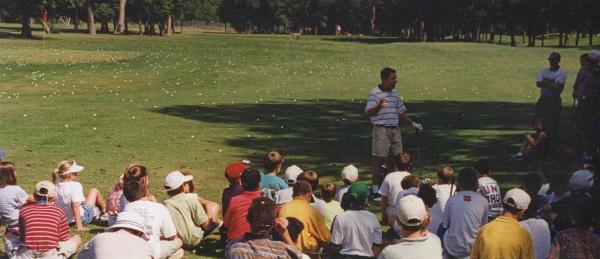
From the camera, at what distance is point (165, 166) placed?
53.5 ft

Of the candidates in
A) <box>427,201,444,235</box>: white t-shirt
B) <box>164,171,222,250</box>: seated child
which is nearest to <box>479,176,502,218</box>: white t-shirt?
<box>427,201,444,235</box>: white t-shirt

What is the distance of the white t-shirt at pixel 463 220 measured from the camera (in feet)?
27.3

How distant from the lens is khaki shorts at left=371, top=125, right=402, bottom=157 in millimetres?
13109

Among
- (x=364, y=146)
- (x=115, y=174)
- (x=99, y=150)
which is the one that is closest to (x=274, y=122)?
(x=364, y=146)

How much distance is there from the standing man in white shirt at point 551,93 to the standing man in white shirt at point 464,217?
29.2ft

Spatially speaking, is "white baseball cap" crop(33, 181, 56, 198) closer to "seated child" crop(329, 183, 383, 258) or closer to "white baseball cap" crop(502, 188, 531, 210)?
"seated child" crop(329, 183, 383, 258)

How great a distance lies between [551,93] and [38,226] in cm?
1201

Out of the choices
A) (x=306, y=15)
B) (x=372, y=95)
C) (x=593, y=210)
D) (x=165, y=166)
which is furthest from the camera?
(x=306, y=15)

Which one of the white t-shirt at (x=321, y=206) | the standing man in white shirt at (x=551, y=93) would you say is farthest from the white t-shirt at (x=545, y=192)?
the standing man in white shirt at (x=551, y=93)

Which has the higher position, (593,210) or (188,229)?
(593,210)

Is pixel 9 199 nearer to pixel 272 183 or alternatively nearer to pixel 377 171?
pixel 272 183

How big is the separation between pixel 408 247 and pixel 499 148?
12492 millimetres

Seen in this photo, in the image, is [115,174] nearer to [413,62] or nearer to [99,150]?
[99,150]

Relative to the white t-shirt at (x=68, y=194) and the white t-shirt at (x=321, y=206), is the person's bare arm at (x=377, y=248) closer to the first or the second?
the white t-shirt at (x=321, y=206)
